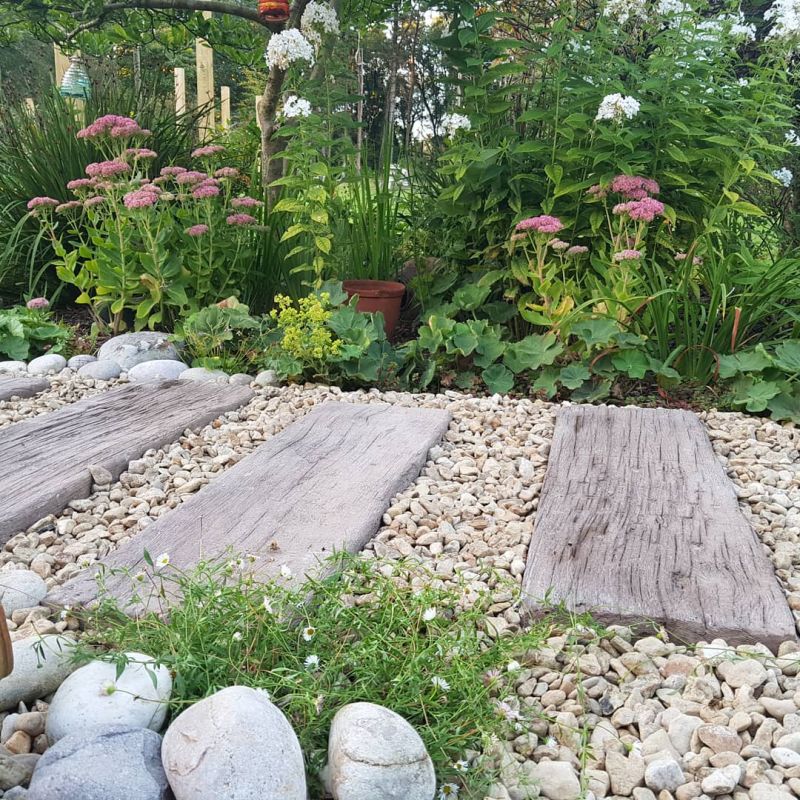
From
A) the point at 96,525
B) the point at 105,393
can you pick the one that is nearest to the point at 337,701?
the point at 96,525

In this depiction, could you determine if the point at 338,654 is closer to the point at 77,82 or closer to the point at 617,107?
the point at 617,107

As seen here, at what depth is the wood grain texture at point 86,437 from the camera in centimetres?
208

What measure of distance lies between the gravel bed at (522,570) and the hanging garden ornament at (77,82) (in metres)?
2.79

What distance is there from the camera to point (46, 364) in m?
3.56

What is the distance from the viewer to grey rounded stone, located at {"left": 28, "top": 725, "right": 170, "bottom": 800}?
998 millimetres

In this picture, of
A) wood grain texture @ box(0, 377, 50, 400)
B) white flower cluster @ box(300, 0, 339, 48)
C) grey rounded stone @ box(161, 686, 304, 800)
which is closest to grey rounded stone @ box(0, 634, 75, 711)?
grey rounded stone @ box(161, 686, 304, 800)

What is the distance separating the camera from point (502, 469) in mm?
2346

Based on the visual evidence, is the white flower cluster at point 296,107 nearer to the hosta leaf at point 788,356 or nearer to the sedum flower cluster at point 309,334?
the sedum flower cluster at point 309,334

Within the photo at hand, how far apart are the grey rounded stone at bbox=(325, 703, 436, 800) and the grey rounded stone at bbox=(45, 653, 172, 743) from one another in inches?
10.6

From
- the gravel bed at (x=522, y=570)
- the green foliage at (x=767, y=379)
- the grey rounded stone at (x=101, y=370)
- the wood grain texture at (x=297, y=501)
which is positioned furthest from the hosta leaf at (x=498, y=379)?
the grey rounded stone at (x=101, y=370)

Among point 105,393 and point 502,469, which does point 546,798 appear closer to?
point 502,469

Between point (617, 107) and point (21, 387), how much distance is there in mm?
2560

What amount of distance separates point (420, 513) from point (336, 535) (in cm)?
28

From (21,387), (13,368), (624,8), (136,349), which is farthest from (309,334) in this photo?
(624,8)
